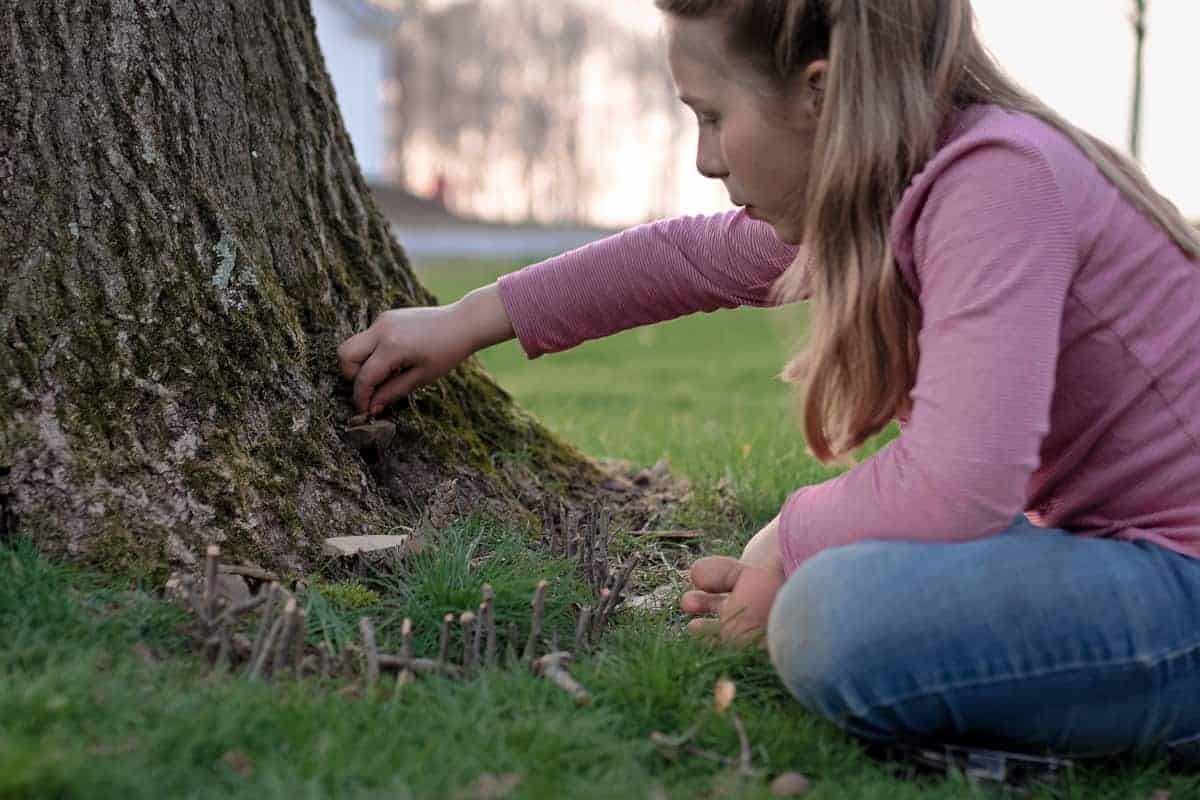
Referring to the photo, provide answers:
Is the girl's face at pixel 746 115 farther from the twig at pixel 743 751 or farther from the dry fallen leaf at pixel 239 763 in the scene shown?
the dry fallen leaf at pixel 239 763

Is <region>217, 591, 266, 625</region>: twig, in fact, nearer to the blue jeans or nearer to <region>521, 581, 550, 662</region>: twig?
<region>521, 581, 550, 662</region>: twig

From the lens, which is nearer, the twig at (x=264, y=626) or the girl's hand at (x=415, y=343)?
the twig at (x=264, y=626)

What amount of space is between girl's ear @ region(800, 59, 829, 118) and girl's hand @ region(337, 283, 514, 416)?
89 centimetres

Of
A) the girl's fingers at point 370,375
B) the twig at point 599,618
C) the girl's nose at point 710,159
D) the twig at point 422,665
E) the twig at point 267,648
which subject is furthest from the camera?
the girl's fingers at point 370,375

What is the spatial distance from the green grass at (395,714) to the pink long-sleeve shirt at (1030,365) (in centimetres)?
32

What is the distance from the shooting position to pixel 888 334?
6.57ft

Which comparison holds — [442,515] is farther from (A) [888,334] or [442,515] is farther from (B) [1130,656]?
(B) [1130,656]

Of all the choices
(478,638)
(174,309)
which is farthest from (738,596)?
(174,309)

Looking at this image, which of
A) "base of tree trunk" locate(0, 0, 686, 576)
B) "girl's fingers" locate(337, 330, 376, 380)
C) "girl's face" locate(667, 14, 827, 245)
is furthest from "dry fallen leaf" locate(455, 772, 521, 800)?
"girl's fingers" locate(337, 330, 376, 380)

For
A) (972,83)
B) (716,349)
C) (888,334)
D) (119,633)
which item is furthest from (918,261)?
(716,349)

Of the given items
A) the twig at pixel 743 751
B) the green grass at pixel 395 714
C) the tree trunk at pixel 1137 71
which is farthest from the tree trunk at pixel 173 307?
the tree trunk at pixel 1137 71

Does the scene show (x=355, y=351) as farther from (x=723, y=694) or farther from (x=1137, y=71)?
(x=1137, y=71)

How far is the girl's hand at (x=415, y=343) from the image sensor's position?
2.60 meters

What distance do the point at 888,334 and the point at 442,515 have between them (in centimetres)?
106
